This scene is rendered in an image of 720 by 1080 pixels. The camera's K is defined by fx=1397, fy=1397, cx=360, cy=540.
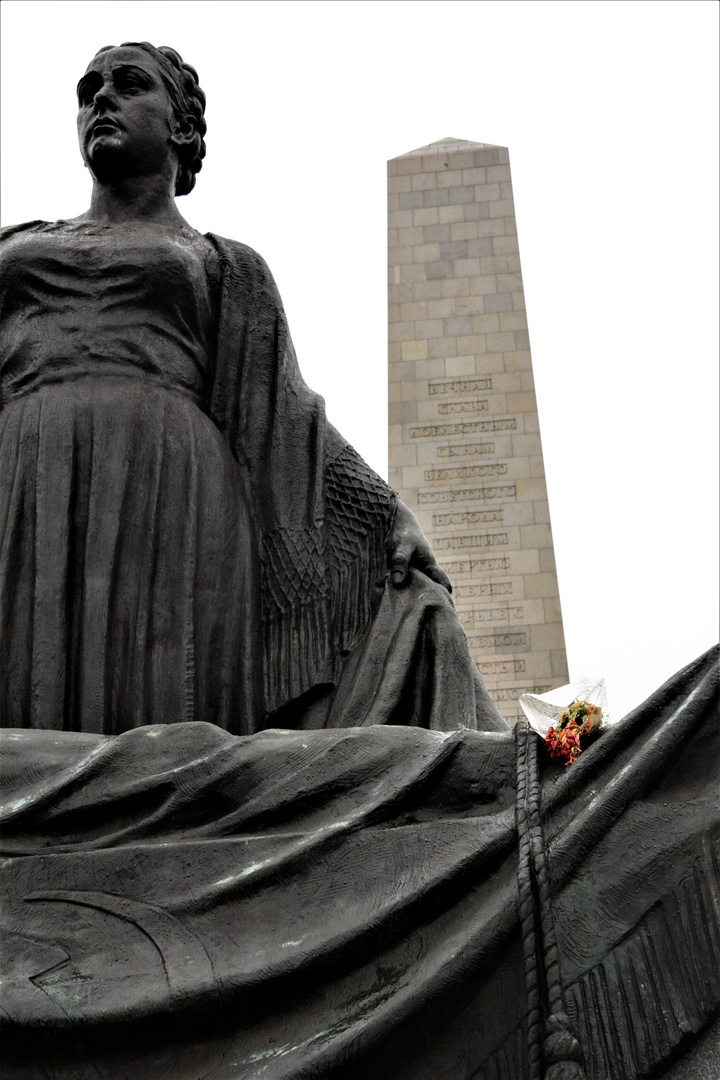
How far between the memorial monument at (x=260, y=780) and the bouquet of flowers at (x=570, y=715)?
1.8 inches

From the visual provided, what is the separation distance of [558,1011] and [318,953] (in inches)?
17.0

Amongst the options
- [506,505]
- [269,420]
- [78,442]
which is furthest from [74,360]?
[506,505]

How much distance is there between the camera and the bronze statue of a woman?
11.5 feet

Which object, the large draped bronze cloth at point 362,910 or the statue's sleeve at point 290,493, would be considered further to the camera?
the statue's sleeve at point 290,493

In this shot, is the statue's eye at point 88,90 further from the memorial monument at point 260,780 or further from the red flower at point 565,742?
the red flower at point 565,742

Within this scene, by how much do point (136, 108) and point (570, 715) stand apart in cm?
236

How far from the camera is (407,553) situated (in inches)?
151

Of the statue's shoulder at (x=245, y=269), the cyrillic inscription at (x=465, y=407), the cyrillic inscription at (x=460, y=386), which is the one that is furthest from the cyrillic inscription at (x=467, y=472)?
the statue's shoulder at (x=245, y=269)

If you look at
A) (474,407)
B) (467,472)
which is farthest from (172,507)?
(474,407)

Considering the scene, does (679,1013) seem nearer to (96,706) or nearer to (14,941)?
(14,941)

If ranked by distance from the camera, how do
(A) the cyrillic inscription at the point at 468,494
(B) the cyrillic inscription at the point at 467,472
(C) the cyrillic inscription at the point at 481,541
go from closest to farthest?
1. (C) the cyrillic inscription at the point at 481,541
2. (A) the cyrillic inscription at the point at 468,494
3. (B) the cyrillic inscription at the point at 467,472

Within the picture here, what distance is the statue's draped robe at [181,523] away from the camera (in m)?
3.48

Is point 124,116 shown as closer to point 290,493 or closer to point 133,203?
point 133,203

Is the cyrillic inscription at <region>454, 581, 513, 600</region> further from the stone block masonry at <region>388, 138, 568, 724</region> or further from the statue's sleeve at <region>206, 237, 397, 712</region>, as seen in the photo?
the statue's sleeve at <region>206, 237, 397, 712</region>
